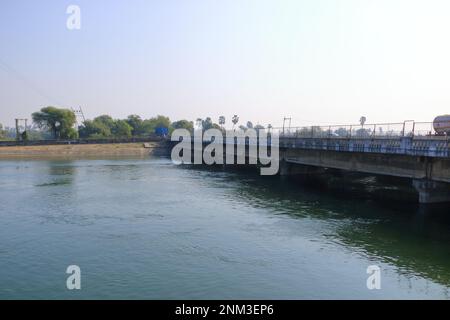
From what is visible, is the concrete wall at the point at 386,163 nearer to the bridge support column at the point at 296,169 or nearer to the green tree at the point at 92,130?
the bridge support column at the point at 296,169

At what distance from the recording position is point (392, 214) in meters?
34.0

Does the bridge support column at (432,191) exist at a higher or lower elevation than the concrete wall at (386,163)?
lower

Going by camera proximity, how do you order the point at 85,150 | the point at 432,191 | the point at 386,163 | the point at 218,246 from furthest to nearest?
the point at 85,150 → the point at 386,163 → the point at 432,191 → the point at 218,246

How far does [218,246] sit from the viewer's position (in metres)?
24.5

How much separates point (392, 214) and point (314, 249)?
1347cm

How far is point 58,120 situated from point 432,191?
482ft

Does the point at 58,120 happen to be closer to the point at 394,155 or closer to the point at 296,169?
the point at 296,169

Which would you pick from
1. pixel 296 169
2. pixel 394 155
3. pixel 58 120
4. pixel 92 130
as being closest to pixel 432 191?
pixel 394 155

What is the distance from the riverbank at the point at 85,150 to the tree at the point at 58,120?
108 ft

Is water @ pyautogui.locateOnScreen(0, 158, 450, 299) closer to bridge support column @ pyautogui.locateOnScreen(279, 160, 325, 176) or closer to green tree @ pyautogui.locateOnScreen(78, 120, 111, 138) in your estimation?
bridge support column @ pyautogui.locateOnScreen(279, 160, 325, 176)

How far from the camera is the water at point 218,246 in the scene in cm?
1839

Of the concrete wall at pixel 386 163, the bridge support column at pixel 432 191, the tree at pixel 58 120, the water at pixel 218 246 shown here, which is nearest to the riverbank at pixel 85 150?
the tree at pixel 58 120
